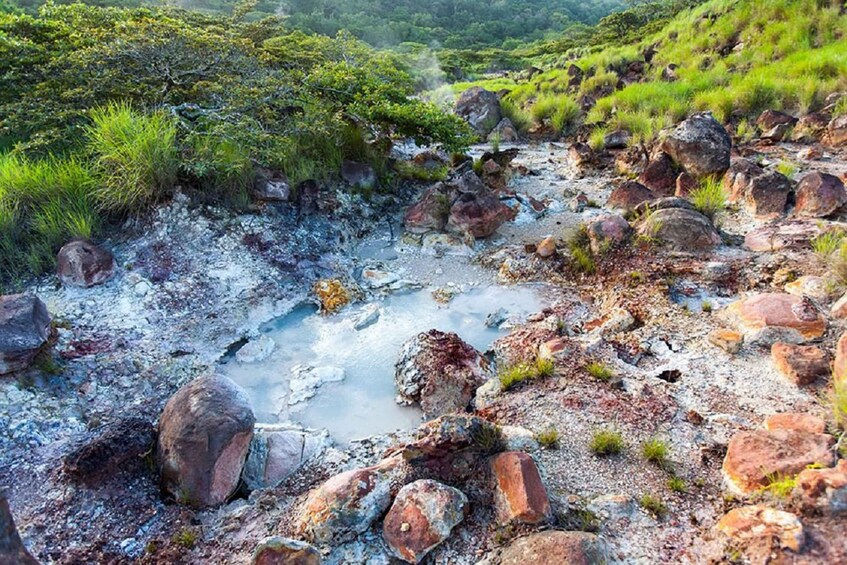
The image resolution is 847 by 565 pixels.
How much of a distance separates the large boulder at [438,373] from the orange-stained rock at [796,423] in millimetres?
1465

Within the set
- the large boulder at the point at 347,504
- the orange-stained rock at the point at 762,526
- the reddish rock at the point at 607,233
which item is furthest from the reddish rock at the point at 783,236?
the large boulder at the point at 347,504

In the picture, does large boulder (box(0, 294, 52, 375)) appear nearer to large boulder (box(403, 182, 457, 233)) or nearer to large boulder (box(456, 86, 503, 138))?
large boulder (box(403, 182, 457, 233))

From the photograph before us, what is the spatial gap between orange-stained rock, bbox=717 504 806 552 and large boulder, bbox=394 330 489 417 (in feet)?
4.68

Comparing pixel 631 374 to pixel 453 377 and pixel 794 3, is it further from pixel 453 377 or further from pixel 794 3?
pixel 794 3

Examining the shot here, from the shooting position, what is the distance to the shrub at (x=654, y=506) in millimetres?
2176

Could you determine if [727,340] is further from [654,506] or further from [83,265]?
[83,265]

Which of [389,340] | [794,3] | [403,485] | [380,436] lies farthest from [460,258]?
[794,3]

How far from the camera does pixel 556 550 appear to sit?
6.21 ft

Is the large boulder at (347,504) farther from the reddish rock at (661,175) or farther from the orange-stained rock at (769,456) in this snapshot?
the reddish rock at (661,175)

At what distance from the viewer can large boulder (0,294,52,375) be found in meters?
2.93

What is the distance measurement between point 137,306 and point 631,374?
3.32 m

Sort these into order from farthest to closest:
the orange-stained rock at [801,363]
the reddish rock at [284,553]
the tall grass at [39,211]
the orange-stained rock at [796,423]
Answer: the tall grass at [39,211], the orange-stained rock at [801,363], the orange-stained rock at [796,423], the reddish rock at [284,553]

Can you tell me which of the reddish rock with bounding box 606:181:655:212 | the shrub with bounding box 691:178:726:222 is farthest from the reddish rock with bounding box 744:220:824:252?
the reddish rock with bounding box 606:181:655:212

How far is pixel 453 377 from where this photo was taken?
10.5 ft
